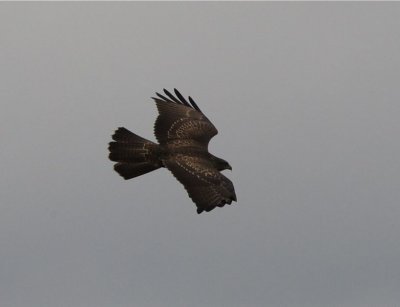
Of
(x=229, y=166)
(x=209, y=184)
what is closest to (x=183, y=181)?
(x=209, y=184)

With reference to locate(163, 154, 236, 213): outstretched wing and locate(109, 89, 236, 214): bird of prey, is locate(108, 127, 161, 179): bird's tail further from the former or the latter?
locate(163, 154, 236, 213): outstretched wing

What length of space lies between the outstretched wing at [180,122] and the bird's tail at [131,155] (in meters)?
0.80

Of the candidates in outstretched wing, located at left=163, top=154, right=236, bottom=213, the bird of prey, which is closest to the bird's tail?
the bird of prey

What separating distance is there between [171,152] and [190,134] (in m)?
1.67

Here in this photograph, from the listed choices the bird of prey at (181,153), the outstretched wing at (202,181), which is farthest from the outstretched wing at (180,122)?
the outstretched wing at (202,181)

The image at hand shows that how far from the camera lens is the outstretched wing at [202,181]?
2861cm

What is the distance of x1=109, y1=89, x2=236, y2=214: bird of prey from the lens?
1148 inches

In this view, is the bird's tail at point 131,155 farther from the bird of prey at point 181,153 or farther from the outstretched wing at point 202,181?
the outstretched wing at point 202,181

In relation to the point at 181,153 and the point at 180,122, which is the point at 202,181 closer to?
the point at 181,153

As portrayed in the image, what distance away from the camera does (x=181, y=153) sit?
106 ft

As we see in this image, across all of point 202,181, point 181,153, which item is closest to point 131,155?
point 181,153

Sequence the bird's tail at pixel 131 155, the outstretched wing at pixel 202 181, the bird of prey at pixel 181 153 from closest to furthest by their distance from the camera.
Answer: the outstretched wing at pixel 202 181
the bird of prey at pixel 181 153
the bird's tail at pixel 131 155

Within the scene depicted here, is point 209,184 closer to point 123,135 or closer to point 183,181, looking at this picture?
point 183,181

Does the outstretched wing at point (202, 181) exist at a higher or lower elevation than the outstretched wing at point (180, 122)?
lower
